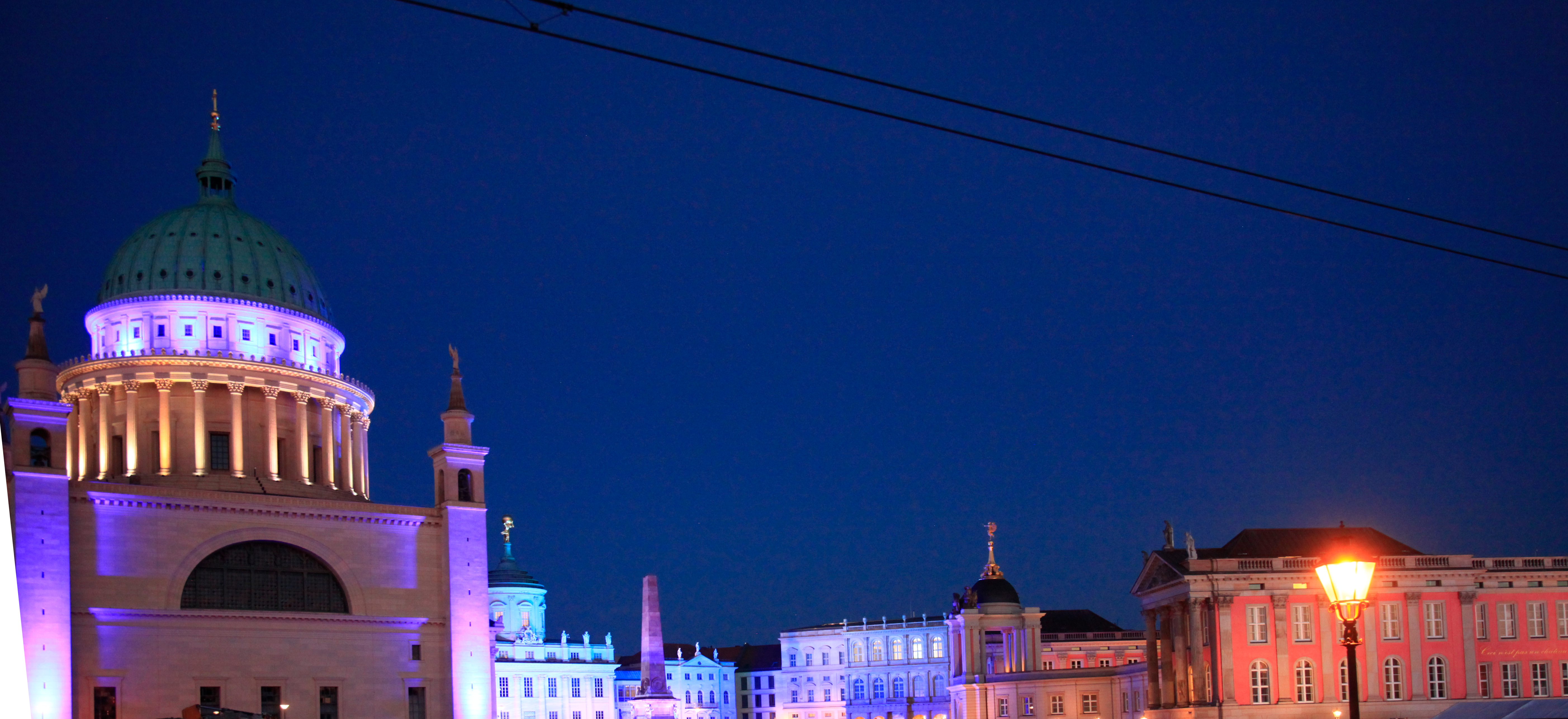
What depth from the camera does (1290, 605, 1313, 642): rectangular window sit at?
67188 mm

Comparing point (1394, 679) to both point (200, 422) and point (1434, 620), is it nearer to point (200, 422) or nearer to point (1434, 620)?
point (1434, 620)

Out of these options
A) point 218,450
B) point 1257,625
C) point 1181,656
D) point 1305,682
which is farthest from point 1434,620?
point 218,450

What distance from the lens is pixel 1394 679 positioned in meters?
67.1

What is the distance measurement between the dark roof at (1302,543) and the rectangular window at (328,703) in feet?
147

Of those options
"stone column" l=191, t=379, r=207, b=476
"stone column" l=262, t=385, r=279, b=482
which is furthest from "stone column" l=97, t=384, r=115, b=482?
"stone column" l=262, t=385, r=279, b=482

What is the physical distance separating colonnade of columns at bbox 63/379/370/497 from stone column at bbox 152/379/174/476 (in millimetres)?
28

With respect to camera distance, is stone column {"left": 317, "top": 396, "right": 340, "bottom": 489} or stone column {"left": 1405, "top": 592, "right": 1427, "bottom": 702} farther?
stone column {"left": 317, "top": 396, "right": 340, "bottom": 489}

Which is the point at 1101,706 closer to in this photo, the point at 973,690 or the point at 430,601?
the point at 973,690

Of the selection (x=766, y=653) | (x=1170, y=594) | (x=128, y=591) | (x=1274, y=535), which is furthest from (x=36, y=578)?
(x=766, y=653)

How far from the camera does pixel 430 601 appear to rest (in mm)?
65500

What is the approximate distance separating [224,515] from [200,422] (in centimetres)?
1054

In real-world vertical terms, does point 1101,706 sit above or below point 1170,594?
below

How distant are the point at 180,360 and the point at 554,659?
53.3 meters

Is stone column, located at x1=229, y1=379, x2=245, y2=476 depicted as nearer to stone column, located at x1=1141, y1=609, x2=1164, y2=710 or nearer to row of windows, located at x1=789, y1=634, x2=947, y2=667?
stone column, located at x1=1141, y1=609, x2=1164, y2=710
